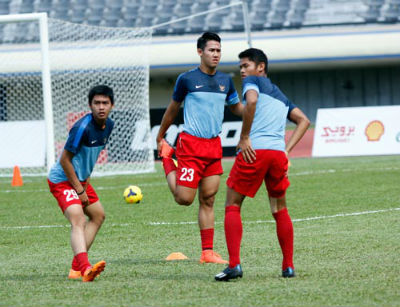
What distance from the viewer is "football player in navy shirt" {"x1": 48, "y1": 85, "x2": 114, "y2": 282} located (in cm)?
702

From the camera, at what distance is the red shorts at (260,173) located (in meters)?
6.72

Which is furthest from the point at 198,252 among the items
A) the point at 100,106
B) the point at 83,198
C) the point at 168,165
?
the point at 100,106

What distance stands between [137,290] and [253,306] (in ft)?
3.62

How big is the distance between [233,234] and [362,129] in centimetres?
1645

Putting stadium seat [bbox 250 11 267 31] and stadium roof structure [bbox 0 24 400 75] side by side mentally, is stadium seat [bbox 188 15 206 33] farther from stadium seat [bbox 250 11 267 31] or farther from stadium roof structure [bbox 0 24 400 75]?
stadium seat [bbox 250 11 267 31]

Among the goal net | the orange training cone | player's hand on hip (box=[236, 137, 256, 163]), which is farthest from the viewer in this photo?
the goal net

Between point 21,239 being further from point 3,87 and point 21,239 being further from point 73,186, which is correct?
point 3,87

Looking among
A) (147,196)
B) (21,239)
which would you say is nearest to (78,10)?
(147,196)

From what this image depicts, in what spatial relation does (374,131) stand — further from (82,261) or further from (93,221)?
(82,261)

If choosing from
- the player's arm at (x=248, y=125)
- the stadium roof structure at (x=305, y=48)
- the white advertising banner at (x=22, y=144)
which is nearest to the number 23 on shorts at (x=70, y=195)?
the player's arm at (x=248, y=125)

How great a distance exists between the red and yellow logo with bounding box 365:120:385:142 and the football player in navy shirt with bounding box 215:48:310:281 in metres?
16.2

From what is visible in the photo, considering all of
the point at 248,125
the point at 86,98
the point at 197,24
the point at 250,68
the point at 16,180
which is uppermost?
the point at 197,24

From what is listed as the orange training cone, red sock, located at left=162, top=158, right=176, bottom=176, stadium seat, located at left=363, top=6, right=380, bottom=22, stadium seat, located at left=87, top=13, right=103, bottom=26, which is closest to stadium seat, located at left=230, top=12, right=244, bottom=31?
stadium seat, located at left=363, top=6, right=380, bottom=22

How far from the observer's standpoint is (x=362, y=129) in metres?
22.8
